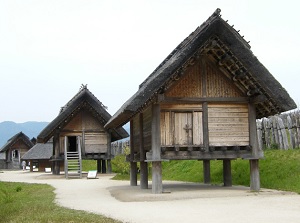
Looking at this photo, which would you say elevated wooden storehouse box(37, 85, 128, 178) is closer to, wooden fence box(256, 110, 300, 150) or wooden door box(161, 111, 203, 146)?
wooden fence box(256, 110, 300, 150)

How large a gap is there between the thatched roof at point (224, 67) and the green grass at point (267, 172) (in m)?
2.58

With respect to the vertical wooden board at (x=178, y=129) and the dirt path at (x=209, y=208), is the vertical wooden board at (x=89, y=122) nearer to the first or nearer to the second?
the vertical wooden board at (x=178, y=129)

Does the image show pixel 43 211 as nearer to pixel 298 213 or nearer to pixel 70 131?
pixel 298 213

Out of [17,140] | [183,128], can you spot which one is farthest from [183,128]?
[17,140]

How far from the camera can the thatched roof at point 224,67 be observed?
13.2 m

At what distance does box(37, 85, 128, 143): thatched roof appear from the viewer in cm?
2789

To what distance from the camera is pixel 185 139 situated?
14.2 meters

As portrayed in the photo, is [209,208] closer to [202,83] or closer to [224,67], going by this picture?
[202,83]

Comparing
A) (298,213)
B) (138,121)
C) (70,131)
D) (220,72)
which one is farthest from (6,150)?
(298,213)

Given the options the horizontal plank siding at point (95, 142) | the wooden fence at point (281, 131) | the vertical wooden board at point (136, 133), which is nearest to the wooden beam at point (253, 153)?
the wooden fence at point (281, 131)

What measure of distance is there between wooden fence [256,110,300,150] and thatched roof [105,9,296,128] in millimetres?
4254

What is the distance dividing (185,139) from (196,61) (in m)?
2.67

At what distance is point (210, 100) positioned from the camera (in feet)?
47.4

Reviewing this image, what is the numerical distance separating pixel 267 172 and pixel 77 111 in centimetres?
1581
